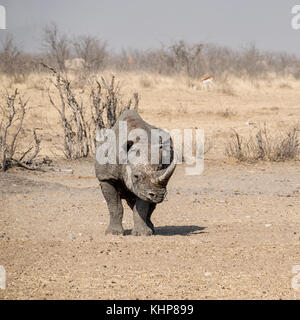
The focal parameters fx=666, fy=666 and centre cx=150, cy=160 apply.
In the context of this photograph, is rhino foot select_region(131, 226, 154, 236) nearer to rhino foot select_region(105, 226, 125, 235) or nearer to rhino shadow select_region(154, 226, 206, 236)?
rhino foot select_region(105, 226, 125, 235)

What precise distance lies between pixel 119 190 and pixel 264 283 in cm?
237

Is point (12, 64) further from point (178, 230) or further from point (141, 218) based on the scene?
point (141, 218)

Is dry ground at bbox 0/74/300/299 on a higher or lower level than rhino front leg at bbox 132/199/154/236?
lower

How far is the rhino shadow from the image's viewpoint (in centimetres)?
832

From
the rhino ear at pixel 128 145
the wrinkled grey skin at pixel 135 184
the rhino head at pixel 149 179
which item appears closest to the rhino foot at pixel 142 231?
the wrinkled grey skin at pixel 135 184

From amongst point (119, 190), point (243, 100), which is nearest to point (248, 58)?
point (243, 100)

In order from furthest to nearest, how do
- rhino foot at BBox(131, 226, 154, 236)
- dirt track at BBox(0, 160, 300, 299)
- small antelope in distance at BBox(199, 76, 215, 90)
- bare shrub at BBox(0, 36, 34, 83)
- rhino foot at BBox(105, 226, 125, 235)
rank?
1. small antelope in distance at BBox(199, 76, 215, 90)
2. bare shrub at BBox(0, 36, 34, 83)
3. rhino foot at BBox(105, 226, 125, 235)
4. rhino foot at BBox(131, 226, 154, 236)
5. dirt track at BBox(0, 160, 300, 299)

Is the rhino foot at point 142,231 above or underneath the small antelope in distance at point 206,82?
underneath

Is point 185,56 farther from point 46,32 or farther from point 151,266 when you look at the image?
point 151,266

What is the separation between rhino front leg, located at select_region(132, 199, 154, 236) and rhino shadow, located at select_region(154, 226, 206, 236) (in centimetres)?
34

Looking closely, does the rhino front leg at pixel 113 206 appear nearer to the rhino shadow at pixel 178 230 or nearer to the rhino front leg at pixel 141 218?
the rhino front leg at pixel 141 218

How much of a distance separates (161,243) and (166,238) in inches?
11.5

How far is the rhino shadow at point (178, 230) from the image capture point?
27.3 ft

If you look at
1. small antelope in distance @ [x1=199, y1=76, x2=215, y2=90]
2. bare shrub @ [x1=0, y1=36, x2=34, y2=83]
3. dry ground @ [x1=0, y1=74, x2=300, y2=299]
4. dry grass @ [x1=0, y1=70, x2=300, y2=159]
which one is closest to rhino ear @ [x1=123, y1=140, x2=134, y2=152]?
dry ground @ [x1=0, y1=74, x2=300, y2=299]
